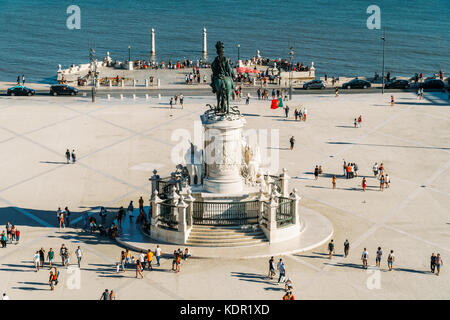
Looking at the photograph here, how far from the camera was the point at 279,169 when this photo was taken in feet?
160

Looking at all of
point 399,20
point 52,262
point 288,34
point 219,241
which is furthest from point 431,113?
point 399,20

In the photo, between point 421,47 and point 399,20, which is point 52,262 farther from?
point 399,20

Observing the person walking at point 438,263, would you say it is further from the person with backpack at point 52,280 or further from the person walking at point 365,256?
the person with backpack at point 52,280

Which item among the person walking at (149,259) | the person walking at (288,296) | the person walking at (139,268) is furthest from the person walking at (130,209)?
the person walking at (288,296)

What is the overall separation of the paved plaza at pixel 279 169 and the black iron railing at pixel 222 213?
1986 millimetres

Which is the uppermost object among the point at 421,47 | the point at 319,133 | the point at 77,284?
the point at 421,47

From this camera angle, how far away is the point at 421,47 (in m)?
132

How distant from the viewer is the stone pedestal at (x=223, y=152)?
3469cm

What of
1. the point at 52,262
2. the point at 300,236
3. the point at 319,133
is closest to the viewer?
the point at 52,262

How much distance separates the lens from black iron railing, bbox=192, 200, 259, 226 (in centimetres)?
3516

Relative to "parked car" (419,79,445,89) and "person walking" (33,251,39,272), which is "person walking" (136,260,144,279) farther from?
"parked car" (419,79,445,89)

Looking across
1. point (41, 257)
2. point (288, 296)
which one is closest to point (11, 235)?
point (41, 257)

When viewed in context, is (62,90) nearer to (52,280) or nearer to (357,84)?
(357,84)

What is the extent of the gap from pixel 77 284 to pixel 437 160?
3049 centimetres
